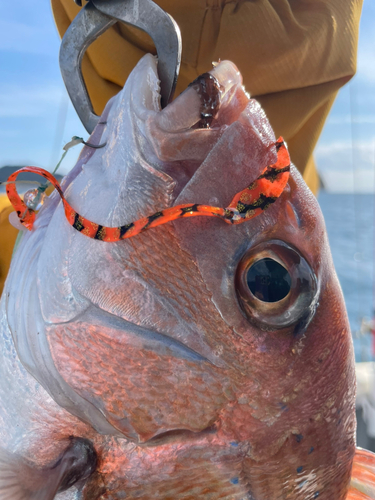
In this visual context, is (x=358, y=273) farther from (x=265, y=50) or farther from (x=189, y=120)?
(x=189, y=120)

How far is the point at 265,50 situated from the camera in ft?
4.29

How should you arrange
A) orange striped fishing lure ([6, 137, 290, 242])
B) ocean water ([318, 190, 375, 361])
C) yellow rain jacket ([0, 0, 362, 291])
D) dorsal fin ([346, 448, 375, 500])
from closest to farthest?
orange striped fishing lure ([6, 137, 290, 242]), dorsal fin ([346, 448, 375, 500]), yellow rain jacket ([0, 0, 362, 291]), ocean water ([318, 190, 375, 361])

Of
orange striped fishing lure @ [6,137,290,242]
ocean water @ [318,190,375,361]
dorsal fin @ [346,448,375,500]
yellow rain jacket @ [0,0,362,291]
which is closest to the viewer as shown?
orange striped fishing lure @ [6,137,290,242]

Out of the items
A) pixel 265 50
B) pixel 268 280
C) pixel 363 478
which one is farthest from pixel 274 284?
pixel 265 50

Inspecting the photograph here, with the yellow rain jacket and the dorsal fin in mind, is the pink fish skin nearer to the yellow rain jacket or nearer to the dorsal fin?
the dorsal fin

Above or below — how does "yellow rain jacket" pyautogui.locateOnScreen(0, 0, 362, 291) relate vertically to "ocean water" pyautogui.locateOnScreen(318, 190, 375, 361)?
above

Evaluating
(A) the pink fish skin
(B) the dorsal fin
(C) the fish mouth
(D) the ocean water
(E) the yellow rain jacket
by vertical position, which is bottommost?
(D) the ocean water

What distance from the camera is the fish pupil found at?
1.75ft

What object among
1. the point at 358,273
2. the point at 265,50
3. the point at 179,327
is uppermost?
the point at 265,50

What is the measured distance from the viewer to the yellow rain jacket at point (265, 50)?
1.27 metres

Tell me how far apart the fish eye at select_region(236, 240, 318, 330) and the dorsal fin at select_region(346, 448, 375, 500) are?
585 mm

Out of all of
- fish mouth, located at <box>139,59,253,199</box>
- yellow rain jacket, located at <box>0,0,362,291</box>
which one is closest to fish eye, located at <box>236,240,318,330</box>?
fish mouth, located at <box>139,59,253,199</box>

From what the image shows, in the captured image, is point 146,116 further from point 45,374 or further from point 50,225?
point 45,374

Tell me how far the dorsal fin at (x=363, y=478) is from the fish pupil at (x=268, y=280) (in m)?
0.61
